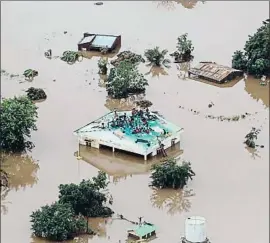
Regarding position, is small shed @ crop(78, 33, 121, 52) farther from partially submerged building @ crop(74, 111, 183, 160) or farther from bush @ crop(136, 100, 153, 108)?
partially submerged building @ crop(74, 111, 183, 160)

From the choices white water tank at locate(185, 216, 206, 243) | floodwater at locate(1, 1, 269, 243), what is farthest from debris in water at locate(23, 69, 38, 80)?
white water tank at locate(185, 216, 206, 243)

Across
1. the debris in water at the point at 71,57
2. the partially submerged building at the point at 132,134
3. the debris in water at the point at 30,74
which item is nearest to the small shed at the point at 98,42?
the debris in water at the point at 71,57

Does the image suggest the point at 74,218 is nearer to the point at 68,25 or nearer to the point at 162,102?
the point at 162,102

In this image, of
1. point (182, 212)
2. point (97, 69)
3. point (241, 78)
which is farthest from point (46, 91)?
point (182, 212)

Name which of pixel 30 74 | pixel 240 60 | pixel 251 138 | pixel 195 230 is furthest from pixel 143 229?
pixel 240 60

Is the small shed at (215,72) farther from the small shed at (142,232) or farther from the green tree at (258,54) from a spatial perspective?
the small shed at (142,232)

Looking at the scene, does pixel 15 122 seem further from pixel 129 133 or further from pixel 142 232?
pixel 142 232
